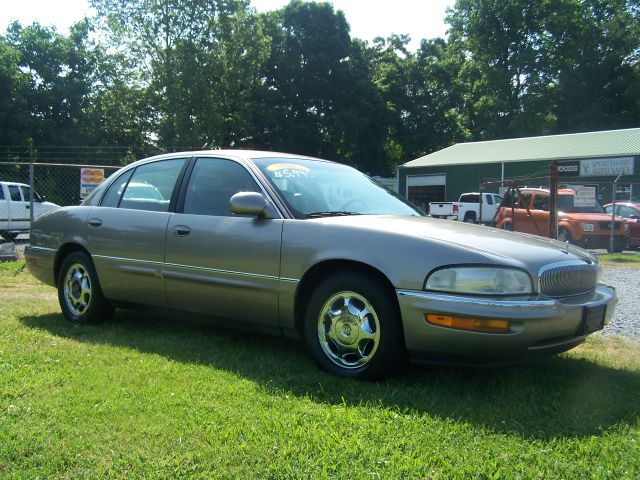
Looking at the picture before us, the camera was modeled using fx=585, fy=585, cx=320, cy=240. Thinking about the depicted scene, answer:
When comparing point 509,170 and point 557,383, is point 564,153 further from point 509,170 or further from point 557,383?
point 557,383

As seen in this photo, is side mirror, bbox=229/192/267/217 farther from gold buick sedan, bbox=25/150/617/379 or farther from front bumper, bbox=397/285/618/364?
front bumper, bbox=397/285/618/364

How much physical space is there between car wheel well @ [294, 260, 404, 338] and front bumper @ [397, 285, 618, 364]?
244 mm

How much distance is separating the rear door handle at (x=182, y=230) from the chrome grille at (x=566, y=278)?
8.57ft

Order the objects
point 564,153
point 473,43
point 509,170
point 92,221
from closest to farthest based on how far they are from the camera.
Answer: point 92,221 → point 564,153 → point 509,170 → point 473,43

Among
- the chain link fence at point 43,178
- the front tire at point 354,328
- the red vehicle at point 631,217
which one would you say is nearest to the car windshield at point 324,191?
the front tire at point 354,328

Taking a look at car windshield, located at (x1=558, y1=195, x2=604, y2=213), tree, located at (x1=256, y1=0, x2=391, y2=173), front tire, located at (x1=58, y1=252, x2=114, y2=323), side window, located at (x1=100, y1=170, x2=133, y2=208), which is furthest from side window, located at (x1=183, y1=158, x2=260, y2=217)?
tree, located at (x1=256, y1=0, x2=391, y2=173)

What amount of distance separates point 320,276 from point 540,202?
13.8m

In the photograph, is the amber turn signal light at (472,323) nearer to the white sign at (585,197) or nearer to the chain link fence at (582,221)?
the chain link fence at (582,221)

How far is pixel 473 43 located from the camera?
49188 millimetres

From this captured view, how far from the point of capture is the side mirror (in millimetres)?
4066

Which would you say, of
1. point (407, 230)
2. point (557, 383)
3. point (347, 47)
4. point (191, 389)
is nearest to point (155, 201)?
point (191, 389)

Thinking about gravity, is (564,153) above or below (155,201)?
above

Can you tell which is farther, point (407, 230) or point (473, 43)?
point (473, 43)

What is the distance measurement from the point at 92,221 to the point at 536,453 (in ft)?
13.9
